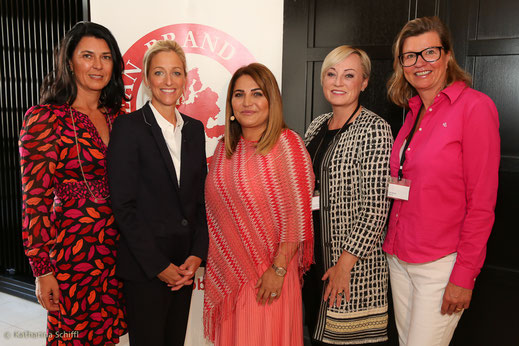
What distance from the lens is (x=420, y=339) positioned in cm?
176

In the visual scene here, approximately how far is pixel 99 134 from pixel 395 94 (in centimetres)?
153

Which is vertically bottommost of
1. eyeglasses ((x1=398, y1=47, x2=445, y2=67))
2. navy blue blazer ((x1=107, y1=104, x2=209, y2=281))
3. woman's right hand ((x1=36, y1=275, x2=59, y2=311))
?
woman's right hand ((x1=36, y1=275, x2=59, y2=311))

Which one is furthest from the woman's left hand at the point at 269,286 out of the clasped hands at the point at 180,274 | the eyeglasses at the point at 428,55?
the eyeglasses at the point at 428,55

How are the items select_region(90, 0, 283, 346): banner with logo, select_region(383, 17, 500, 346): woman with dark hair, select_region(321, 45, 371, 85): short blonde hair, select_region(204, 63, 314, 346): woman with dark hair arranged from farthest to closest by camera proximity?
1. select_region(90, 0, 283, 346): banner with logo
2. select_region(321, 45, 371, 85): short blonde hair
3. select_region(204, 63, 314, 346): woman with dark hair
4. select_region(383, 17, 500, 346): woman with dark hair

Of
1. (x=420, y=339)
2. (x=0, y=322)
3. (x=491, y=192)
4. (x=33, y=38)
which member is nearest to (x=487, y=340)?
(x=420, y=339)

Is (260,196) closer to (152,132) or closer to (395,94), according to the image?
(152,132)

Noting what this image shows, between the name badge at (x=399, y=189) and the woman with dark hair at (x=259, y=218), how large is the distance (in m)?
0.36

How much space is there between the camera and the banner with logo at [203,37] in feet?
8.64

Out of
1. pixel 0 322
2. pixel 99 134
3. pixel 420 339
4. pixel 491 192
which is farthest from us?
pixel 0 322

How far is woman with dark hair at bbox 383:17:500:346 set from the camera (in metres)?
1.62

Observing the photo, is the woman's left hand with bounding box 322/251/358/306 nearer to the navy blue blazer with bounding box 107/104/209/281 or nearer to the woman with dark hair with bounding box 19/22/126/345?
the navy blue blazer with bounding box 107/104/209/281

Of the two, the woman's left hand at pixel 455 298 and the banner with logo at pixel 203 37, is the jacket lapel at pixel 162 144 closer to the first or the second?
the banner with logo at pixel 203 37

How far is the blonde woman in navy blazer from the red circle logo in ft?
2.37

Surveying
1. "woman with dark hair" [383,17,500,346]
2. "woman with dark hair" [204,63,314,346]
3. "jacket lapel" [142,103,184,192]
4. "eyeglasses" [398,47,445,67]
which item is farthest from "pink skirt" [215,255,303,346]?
"eyeglasses" [398,47,445,67]
